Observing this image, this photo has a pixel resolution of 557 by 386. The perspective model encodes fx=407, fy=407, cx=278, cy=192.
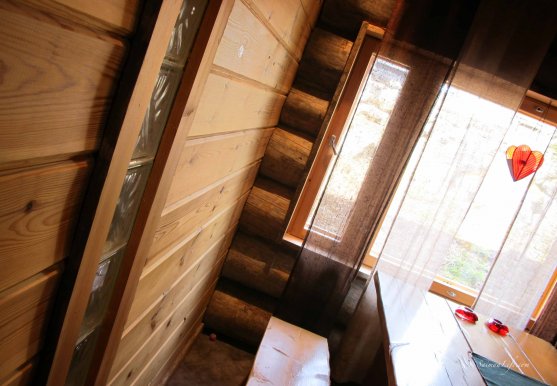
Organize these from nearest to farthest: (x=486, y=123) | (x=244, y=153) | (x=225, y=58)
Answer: (x=225, y=58) < (x=244, y=153) < (x=486, y=123)

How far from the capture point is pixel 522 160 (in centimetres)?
280

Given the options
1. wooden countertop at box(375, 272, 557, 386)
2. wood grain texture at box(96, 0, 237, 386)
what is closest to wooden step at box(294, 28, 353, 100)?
wooden countertop at box(375, 272, 557, 386)

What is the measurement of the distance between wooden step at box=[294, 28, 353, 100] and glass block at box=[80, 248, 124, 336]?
88.4 inches

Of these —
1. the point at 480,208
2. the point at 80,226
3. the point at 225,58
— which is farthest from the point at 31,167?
the point at 480,208

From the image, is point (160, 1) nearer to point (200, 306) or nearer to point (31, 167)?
point (31, 167)

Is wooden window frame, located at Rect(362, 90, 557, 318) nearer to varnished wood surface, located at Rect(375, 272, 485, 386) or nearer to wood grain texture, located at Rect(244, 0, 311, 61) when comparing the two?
varnished wood surface, located at Rect(375, 272, 485, 386)

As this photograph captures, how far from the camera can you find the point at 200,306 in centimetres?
299

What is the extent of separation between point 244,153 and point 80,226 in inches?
62.2

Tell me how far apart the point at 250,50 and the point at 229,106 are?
0.24 meters

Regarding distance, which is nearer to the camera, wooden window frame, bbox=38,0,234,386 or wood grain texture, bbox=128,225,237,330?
wooden window frame, bbox=38,0,234,386

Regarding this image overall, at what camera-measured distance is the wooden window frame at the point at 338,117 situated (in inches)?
118

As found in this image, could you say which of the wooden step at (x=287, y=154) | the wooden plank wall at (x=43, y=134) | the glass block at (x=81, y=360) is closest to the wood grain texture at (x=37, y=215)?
the wooden plank wall at (x=43, y=134)

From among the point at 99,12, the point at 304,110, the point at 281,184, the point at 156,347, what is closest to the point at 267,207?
the point at 281,184

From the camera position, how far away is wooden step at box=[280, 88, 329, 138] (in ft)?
10.2
